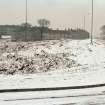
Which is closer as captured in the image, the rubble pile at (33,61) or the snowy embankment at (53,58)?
the rubble pile at (33,61)

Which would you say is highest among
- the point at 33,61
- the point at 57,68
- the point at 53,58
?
the point at 53,58

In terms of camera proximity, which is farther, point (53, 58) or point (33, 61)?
point (53, 58)

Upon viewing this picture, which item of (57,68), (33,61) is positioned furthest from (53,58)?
(57,68)

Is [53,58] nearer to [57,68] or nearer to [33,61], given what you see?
[33,61]

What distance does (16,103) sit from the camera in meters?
14.0

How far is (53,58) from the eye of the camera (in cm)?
3083

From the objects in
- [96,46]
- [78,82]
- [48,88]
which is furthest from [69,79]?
[96,46]

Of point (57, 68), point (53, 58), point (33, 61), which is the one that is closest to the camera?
point (57, 68)

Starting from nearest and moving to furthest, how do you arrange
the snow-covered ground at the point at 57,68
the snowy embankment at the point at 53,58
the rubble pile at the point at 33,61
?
the snow-covered ground at the point at 57,68, the rubble pile at the point at 33,61, the snowy embankment at the point at 53,58

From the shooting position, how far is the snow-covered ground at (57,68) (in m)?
17.1

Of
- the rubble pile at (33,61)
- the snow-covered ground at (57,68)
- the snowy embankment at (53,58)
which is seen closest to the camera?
the snow-covered ground at (57,68)

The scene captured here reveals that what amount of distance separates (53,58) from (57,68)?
9.21 feet

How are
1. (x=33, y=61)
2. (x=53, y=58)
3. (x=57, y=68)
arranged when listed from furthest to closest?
(x=53, y=58) → (x=33, y=61) → (x=57, y=68)

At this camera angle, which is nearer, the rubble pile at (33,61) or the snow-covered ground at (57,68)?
the snow-covered ground at (57,68)
